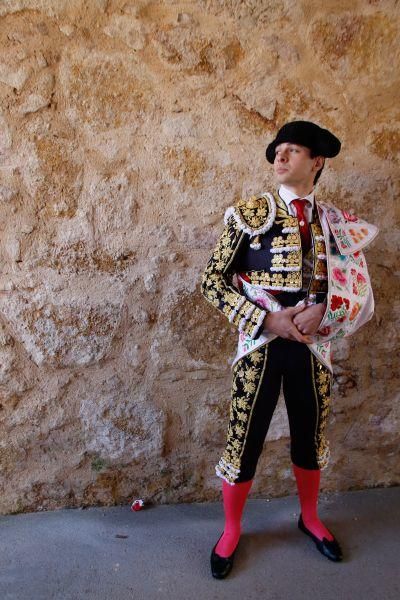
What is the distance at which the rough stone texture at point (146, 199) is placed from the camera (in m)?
1.69

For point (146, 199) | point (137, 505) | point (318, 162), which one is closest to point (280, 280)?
point (318, 162)

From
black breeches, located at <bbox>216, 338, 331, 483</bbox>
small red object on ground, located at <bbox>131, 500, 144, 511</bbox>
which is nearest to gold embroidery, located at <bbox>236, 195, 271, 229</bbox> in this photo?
black breeches, located at <bbox>216, 338, 331, 483</bbox>

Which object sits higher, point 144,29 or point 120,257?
Answer: point 144,29

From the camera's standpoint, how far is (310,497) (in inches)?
67.7

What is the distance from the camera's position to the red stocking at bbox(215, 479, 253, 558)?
1.61 meters

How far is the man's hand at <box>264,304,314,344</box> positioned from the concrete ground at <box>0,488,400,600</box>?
0.82 metres

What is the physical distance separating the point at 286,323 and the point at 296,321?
0.03 meters

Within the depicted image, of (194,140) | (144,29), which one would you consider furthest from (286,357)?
(144,29)

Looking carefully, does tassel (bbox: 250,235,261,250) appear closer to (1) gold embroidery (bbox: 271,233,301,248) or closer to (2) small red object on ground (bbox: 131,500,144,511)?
(1) gold embroidery (bbox: 271,233,301,248)

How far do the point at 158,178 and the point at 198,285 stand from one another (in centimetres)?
42

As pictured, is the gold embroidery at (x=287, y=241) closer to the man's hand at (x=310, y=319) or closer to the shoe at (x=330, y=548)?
the man's hand at (x=310, y=319)

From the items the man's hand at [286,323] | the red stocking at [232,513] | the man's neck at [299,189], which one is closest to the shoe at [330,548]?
the red stocking at [232,513]

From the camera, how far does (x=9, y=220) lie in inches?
68.7

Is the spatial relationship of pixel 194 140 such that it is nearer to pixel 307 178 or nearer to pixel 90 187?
pixel 90 187
